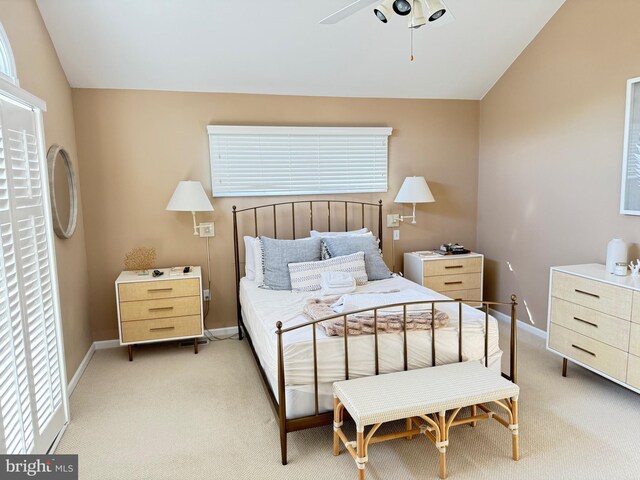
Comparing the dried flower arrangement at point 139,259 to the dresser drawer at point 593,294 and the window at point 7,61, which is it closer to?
the window at point 7,61

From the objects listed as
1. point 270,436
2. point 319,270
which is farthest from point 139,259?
point 270,436

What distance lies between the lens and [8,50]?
243cm

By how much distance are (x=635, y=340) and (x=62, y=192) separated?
13.0 ft

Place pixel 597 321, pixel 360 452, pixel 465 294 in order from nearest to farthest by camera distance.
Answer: pixel 360 452 < pixel 597 321 < pixel 465 294

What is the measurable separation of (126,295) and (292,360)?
1.88 meters

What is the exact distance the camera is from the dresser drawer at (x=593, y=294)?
2727mm

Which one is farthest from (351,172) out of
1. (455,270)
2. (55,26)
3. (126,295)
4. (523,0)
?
(55,26)

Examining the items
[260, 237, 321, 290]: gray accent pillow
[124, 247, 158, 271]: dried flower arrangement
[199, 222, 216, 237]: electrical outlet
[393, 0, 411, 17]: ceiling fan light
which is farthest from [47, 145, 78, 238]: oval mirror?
[393, 0, 411, 17]: ceiling fan light

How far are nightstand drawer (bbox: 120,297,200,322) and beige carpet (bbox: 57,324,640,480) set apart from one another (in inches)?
18.1

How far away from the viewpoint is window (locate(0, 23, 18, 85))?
239 cm

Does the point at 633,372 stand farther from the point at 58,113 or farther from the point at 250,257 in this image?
the point at 58,113

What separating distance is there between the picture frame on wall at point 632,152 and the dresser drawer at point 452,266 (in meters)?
1.44

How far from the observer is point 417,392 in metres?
2.16

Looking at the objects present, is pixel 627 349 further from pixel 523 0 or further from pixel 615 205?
pixel 523 0
